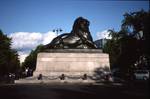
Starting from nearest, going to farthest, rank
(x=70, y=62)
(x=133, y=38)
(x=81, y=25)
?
(x=70, y=62) → (x=81, y=25) → (x=133, y=38)

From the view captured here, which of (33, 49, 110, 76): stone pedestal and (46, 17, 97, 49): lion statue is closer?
(33, 49, 110, 76): stone pedestal

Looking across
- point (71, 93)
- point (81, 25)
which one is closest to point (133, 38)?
point (81, 25)

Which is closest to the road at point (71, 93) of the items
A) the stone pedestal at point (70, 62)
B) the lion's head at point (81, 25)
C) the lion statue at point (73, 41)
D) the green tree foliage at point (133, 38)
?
the stone pedestal at point (70, 62)

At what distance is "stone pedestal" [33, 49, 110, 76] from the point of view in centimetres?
3098

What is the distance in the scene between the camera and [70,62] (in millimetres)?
31219

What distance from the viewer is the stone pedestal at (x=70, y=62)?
31.0 m

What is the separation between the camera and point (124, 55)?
4912cm

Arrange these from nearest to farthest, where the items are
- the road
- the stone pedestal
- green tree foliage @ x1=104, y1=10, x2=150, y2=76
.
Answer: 1. the road
2. the stone pedestal
3. green tree foliage @ x1=104, y1=10, x2=150, y2=76

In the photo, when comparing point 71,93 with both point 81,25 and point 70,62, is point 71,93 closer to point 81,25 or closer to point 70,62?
point 70,62

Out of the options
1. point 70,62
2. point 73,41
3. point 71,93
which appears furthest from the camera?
point 73,41

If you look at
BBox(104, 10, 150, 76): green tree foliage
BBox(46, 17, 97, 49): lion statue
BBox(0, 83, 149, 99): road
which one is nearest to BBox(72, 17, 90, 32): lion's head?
BBox(46, 17, 97, 49): lion statue

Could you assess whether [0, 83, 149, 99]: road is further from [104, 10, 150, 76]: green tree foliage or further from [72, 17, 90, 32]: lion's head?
[104, 10, 150, 76]: green tree foliage

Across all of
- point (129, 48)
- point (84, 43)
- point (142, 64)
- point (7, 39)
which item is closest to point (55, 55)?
point (84, 43)

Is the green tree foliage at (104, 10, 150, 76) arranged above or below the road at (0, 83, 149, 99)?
above
